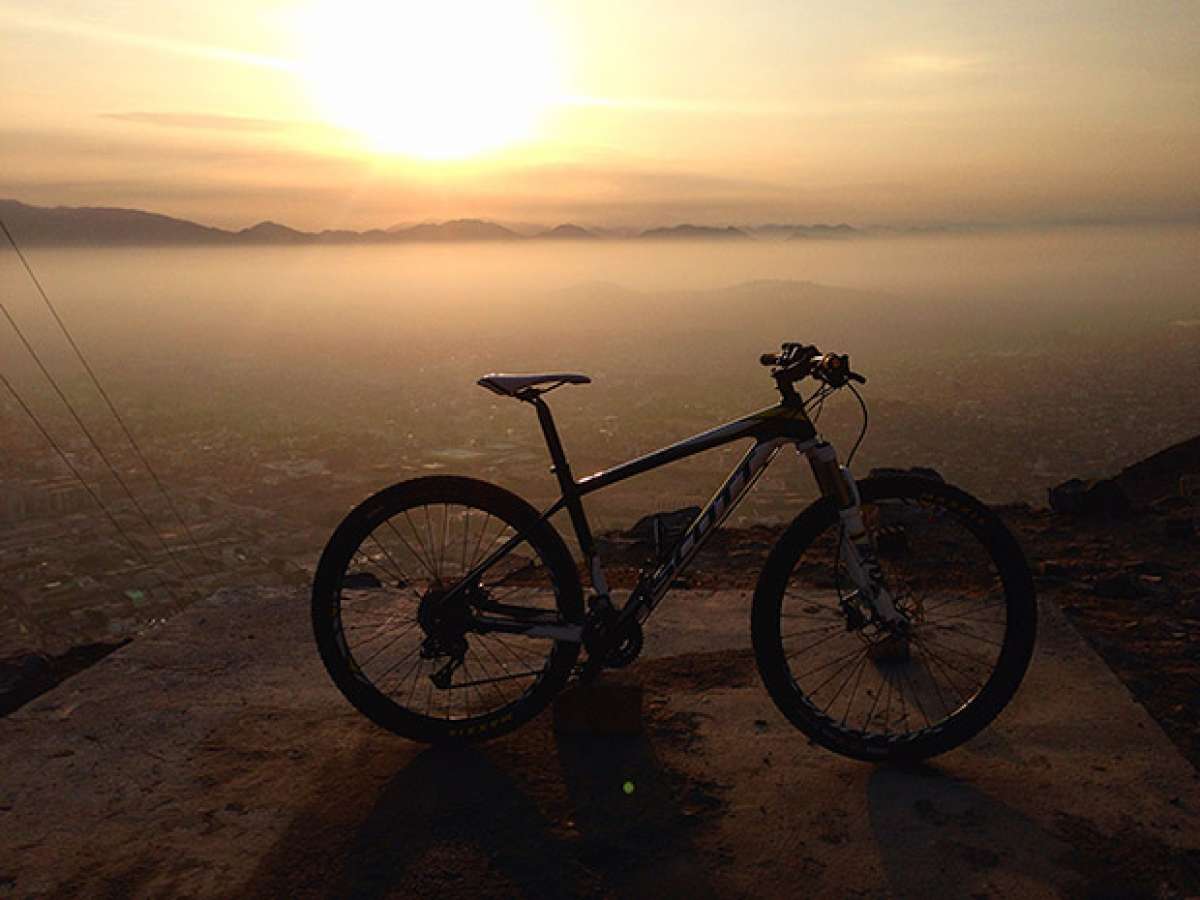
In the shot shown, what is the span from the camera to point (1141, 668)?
4.77 meters

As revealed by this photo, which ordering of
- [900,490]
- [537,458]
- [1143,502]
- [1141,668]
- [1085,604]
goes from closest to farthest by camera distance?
1. [900,490]
2. [1141,668]
3. [1085,604]
4. [1143,502]
5. [537,458]

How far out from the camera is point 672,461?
350 cm

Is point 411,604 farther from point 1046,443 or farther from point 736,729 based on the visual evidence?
point 1046,443

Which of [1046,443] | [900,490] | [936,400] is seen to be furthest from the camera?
[936,400]

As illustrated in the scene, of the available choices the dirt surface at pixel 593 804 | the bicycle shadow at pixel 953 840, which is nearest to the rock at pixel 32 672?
the dirt surface at pixel 593 804

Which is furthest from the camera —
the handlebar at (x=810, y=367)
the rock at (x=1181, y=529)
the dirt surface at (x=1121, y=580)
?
the rock at (x=1181, y=529)

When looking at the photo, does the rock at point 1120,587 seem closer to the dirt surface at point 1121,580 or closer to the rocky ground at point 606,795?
the dirt surface at point 1121,580

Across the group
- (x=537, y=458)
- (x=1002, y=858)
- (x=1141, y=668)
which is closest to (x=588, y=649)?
(x=1002, y=858)

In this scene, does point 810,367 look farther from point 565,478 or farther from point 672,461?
point 565,478

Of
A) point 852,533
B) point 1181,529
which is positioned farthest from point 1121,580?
point 852,533

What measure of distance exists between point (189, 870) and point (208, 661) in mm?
2011

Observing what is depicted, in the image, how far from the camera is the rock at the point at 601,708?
12.7 ft

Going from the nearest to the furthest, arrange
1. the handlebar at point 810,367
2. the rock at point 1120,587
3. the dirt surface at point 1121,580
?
1. the handlebar at point 810,367
2. the dirt surface at point 1121,580
3. the rock at point 1120,587

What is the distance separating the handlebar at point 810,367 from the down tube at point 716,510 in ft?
0.86
